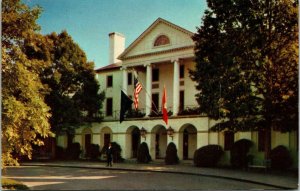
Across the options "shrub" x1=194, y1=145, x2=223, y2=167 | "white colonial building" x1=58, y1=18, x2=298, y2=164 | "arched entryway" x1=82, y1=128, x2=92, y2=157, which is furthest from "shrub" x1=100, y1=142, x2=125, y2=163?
"shrub" x1=194, y1=145, x2=223, y2=167

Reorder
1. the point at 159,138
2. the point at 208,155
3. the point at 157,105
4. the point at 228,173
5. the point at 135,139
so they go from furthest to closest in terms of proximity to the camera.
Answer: the point at 135,139 → the point at 159,138 → the point at 157,105 → the point at 208,155 → the point at 228,173

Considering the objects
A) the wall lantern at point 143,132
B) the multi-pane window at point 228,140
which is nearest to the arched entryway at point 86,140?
the wall lantern at point 143,132

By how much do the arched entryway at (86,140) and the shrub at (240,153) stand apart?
7.96 metres

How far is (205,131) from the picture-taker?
24.3 m

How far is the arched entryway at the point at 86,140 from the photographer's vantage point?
24.4m

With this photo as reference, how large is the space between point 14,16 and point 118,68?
15161 mm

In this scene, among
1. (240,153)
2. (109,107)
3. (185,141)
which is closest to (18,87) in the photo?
(240,153)

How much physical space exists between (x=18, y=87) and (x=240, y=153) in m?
13.5

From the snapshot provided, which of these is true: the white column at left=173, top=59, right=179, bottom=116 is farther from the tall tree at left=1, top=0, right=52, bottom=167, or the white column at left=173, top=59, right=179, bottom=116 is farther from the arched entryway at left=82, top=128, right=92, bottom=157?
the tall tree at left=1, top=0, right=52, bottom=167

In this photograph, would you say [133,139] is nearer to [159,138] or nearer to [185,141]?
[159,138]

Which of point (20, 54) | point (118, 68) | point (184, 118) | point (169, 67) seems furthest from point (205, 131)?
point (20, 54)

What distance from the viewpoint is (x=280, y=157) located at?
766 inches

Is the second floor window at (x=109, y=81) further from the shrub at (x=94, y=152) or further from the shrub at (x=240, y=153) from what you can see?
the shrub at (x=240, y=153)

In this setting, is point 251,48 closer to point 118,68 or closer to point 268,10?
point 268,10
